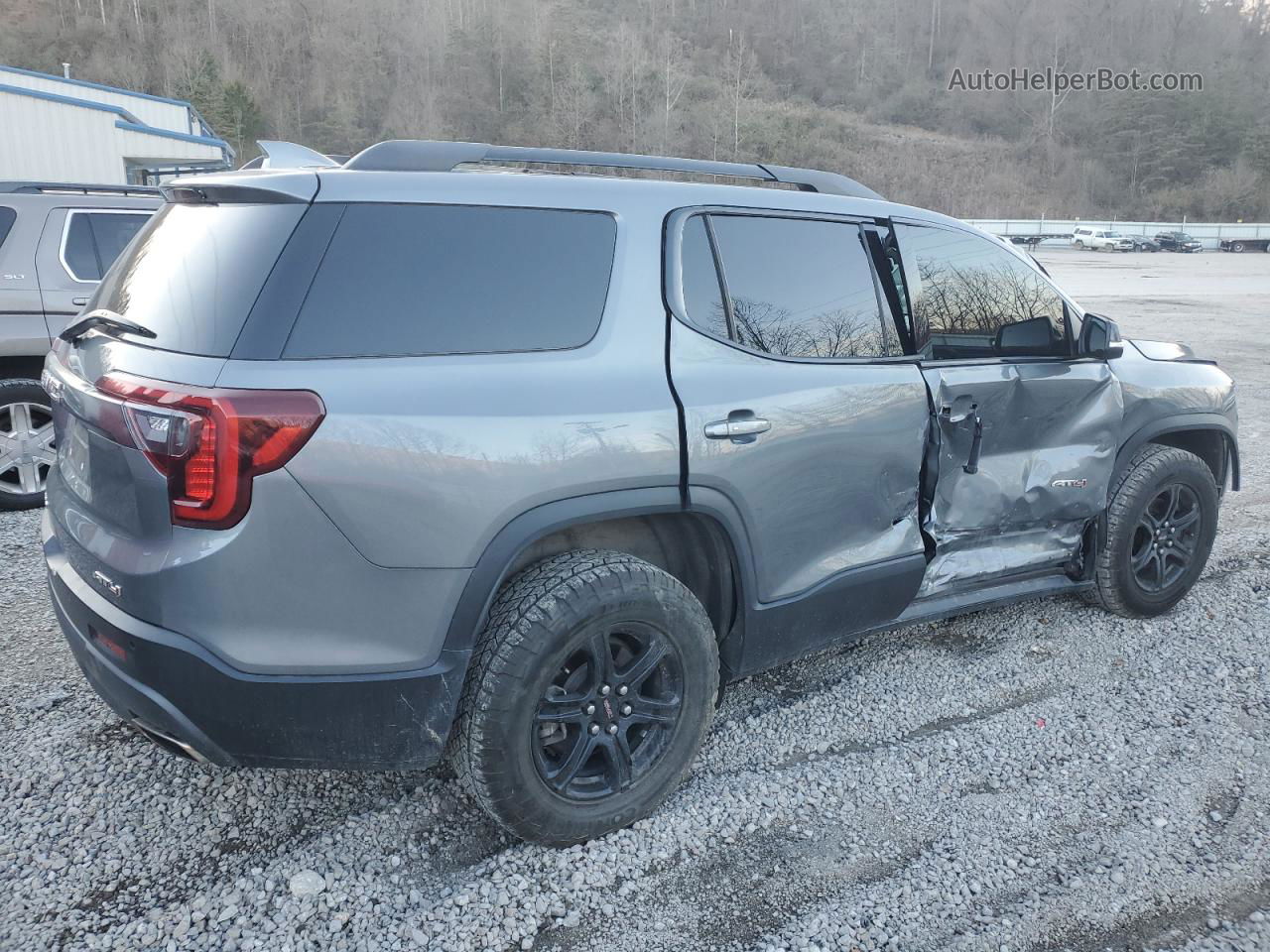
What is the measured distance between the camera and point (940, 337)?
11.9 ft

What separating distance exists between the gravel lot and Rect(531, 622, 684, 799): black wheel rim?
22cm

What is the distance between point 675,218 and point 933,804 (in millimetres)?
2016

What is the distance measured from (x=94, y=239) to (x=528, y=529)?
5030 millimetres

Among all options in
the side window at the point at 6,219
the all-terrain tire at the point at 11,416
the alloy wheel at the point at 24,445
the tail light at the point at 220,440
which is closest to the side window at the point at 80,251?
the side window at the point at 6,219

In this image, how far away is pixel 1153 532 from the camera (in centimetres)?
439

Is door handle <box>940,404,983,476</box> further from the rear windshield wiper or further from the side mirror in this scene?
the rear windshield wiper

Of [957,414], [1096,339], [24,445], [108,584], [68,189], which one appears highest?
[68,189]

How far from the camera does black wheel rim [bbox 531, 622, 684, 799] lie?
267 centimetres

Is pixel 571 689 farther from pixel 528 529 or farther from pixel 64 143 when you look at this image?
pixel 64 143

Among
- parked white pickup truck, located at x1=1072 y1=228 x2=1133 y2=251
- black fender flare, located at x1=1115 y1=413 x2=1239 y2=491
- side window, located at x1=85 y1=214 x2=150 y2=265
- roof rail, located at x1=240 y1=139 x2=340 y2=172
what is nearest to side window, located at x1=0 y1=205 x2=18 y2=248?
side window, located at x1=85 y1=214 x2=150 y2=265

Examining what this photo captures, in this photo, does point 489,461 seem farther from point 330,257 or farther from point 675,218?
point 675,218

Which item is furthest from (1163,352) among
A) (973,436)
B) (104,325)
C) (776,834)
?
(104,325)

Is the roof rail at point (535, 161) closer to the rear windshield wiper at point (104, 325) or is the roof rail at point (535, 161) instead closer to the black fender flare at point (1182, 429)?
the rear windshield wiper at point (104, 325)

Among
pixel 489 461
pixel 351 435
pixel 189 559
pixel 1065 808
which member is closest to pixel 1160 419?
pixel 1065 808
